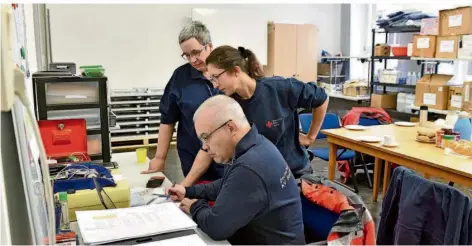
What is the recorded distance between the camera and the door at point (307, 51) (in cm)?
689

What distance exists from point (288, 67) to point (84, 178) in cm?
556

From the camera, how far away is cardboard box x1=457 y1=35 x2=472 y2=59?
4.29 metres

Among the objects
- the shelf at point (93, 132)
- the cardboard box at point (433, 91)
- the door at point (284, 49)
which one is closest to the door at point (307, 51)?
the door at point (284, 49)

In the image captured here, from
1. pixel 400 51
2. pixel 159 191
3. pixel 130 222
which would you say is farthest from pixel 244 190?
pixel 400 51

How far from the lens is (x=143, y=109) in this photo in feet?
19.8

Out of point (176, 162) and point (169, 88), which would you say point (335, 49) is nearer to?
point (176, 162)

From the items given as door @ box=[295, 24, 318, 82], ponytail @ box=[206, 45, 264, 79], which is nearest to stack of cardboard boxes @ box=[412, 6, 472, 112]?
door @ box=[295, 24, 318, 82]

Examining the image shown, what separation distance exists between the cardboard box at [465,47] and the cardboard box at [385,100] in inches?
51.4

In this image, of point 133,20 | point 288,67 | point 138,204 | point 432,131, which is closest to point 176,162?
point 133,20

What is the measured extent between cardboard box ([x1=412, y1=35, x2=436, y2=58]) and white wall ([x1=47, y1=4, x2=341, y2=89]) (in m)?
2.82

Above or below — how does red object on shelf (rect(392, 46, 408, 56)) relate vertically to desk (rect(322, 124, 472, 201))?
above

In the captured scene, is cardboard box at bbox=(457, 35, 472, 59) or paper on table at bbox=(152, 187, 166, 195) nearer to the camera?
paper on table at bbox=(152, 187, 166, 195)

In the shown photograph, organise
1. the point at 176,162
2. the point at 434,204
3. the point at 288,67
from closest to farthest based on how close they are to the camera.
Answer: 1. the point at 434,204
2. the point at 176,162
3. the point at 288,67

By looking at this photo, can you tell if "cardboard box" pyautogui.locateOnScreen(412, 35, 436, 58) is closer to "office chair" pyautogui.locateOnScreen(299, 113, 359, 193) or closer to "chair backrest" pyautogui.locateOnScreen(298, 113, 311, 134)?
"office chair" pyautogui.locateOnScreen(299, 113, 359, 193)
